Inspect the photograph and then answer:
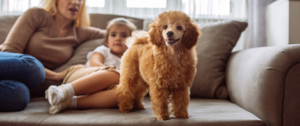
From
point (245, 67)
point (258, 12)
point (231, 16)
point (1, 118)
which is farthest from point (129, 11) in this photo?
point (1, 118)

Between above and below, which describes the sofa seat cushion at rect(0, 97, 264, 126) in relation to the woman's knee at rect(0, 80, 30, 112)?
below

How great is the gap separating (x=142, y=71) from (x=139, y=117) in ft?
0.69

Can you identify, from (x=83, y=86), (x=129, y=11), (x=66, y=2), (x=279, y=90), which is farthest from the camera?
(x=129, y=11)

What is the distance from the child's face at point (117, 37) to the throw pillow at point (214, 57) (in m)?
0.56

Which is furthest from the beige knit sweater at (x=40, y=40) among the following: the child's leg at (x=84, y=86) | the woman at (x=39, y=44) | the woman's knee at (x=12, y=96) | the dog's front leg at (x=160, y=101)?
the dog's front leg at (x=160, y=101)

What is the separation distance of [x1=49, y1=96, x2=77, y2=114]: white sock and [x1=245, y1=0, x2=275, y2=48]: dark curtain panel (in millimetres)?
1957

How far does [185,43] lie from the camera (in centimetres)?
87

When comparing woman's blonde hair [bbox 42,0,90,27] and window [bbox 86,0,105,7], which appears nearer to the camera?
woman's blonde hair [bbox 42,0,90,27]

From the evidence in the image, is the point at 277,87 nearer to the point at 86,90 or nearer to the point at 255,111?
the point at 255,111

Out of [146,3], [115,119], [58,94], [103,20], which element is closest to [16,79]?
[58,94]

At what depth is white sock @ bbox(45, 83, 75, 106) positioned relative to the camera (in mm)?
993

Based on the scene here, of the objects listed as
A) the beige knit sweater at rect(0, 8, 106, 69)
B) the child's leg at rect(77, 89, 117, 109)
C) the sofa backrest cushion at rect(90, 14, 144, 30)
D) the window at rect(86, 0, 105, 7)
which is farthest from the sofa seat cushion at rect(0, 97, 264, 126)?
the window at rect(86, 0, 105, 7)

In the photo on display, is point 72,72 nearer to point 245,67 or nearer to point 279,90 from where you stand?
point 245,67

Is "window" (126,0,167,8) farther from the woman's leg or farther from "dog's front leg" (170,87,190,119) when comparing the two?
"dog's front leg" (170,87,190,119)
